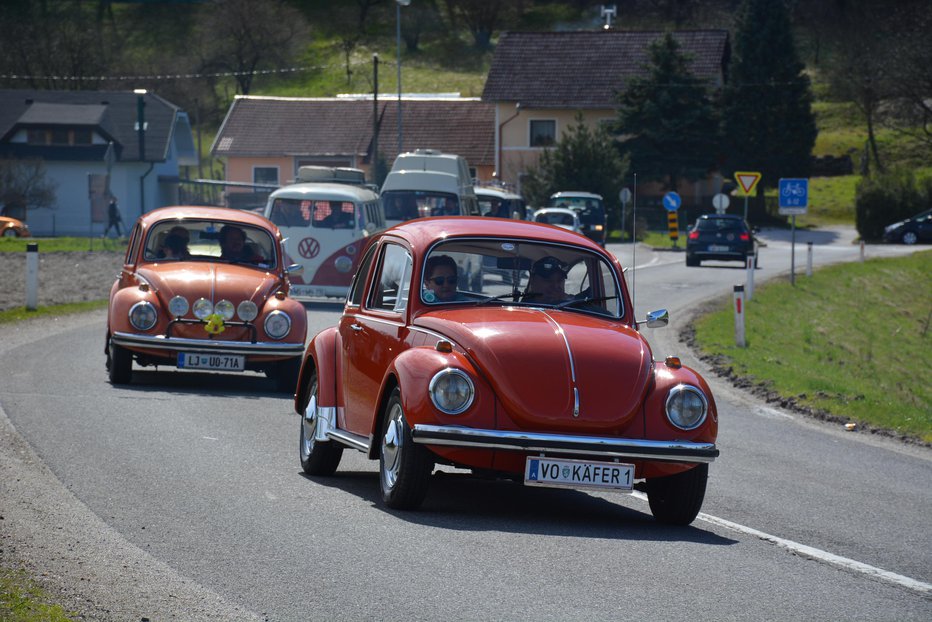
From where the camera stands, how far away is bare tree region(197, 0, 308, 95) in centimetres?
10856

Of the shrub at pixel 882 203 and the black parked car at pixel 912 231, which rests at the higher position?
the shrub at pixel 882 203

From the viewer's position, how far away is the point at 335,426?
9289mm

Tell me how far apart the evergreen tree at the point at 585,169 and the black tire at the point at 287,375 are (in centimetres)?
4701

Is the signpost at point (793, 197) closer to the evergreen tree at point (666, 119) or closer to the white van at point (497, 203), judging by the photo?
the white van at point (497, 203)

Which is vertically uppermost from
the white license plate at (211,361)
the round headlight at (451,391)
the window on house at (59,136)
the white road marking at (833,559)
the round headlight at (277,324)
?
the window on house at (59,136)

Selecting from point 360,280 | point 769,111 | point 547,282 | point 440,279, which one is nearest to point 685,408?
point 547,282

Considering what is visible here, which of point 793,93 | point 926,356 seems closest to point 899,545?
point 926,356

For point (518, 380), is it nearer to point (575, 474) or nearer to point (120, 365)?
point (575, 474)

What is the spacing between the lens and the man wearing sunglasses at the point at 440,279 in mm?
8797

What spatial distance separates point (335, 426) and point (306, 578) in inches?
120

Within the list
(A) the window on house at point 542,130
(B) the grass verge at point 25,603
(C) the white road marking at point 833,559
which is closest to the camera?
(B) the grass verge at point 25,603

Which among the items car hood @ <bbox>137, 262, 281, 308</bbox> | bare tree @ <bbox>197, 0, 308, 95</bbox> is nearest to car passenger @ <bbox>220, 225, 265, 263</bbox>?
car hood @ <bbox>137, 262, 281, 308</bbox>

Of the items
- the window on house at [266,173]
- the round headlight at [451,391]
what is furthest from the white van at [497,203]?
the window on house at [266,173]

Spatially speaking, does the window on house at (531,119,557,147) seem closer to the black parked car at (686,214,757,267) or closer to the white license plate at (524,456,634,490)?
the black parked car at (686,214,757,267)
